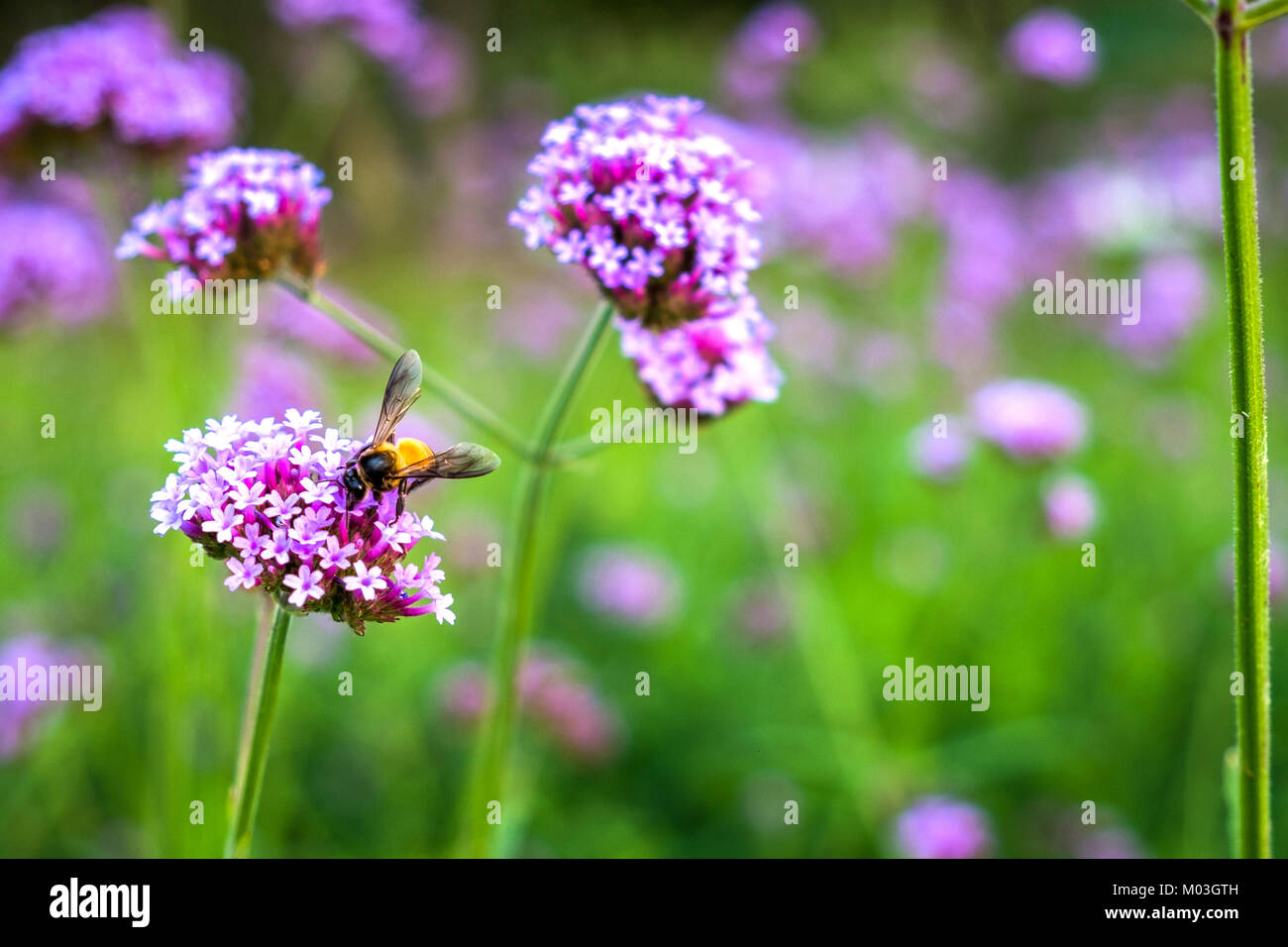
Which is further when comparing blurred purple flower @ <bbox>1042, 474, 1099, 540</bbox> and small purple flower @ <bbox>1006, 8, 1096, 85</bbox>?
small purple flower @ <bbox>1006, 8, 1096, 85</bbox>

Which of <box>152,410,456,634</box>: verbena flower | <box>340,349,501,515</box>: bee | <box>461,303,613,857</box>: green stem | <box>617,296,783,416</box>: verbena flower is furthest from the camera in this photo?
<box>617,296,783,416</box>: verbena flower

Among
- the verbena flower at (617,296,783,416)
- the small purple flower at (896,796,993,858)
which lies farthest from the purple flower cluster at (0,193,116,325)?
the small purple flower at (896,796,993,858)

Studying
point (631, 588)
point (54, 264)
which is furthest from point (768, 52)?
point (54, 264)

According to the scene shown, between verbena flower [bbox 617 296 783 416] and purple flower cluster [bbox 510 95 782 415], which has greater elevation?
purple flower cluster [bbox 510 95 782 415]

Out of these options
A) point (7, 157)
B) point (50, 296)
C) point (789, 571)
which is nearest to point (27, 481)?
point (50, 296)

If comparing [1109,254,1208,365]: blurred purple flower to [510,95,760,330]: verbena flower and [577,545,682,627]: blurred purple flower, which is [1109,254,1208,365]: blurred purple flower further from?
[510,95,760,330]: verbena flower

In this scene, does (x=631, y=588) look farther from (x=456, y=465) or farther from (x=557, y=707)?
(x=456, y=465)

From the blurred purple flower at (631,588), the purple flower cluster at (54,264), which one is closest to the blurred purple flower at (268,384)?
the purple flower cluster at (54,264)

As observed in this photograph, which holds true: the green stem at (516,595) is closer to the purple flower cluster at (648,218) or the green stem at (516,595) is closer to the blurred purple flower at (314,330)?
the purple flower cluster at (648,218)
